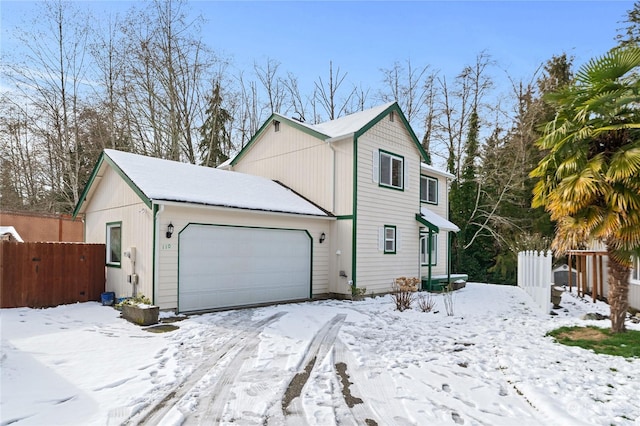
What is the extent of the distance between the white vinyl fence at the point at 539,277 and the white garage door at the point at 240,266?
21.4 ft

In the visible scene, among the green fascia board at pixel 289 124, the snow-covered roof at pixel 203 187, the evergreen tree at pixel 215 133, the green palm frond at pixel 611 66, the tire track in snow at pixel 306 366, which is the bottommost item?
the tire track in snow at pixel 306 366

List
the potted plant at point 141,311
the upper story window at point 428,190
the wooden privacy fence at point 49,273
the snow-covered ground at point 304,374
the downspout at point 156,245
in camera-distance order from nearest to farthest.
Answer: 1. the snow-covered ground at point 304,374
2. the potted plant at point 141,311
3. the downspout at point 156,245
4. the wooden privacy fence at point 49,273
5. the upper story window at point 428,190

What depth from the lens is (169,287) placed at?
9.07 m

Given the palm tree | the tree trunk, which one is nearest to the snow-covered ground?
the tree trunk

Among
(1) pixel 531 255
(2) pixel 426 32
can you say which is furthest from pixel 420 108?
(1) pixel 531 255

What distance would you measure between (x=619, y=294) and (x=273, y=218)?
319 inches

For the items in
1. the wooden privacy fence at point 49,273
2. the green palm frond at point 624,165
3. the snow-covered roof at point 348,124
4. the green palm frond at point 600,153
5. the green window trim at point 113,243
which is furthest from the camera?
the snow-covered roof at point 348,124

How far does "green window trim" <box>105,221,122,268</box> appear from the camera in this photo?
10.5 metres

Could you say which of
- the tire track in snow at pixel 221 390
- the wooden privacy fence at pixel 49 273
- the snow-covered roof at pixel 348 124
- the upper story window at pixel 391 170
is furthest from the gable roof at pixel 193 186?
the tire track in snow at pixel 221 390

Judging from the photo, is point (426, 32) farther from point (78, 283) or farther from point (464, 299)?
point (78, 283)

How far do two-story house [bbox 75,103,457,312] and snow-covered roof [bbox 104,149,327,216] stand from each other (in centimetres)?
5

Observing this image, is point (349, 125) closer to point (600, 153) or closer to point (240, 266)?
point (240, 266)

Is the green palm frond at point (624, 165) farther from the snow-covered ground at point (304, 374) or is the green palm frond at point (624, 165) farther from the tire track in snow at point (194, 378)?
the tire track in snow at point (194, 378)

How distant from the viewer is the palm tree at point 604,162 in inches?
268
